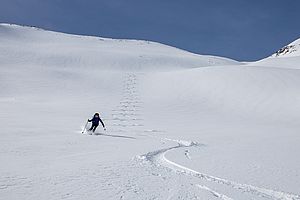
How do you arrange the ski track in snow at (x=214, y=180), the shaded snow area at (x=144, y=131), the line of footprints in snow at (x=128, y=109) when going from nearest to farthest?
1. the ski track in snow at (x=214, y=180)
2. the shaded snow area at (x=144, y=131)
3. the line of footprints in snow at (x=128, y=109)

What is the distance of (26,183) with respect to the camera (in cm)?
630

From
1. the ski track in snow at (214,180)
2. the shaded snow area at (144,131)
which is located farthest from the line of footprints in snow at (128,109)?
the ski track in snow at (214,180)

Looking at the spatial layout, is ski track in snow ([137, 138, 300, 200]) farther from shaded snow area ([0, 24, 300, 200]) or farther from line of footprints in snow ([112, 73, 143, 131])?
line of footprints in snow ([112, 73, 143, 131])

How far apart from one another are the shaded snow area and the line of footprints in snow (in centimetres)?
10

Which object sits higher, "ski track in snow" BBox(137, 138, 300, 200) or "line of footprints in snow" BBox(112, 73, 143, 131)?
"line of footprints in snow" BBox(112, 73, 143, 131)

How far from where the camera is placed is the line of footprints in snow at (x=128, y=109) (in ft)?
75.1

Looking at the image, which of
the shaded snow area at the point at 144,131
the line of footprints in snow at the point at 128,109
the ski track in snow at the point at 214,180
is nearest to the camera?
the ski track in snow at the point at 214,180

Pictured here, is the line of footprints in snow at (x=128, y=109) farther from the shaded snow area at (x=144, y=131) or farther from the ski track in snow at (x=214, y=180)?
the ski track in snow at (x=214, y=180)

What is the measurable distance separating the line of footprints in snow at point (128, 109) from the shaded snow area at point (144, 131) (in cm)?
10

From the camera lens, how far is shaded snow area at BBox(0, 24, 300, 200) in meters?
6.81

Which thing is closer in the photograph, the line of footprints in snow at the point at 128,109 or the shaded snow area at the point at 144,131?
the shaded snow area at the point at 144,131

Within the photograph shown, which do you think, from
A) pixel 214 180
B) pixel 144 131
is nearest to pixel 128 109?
pixel 144 131

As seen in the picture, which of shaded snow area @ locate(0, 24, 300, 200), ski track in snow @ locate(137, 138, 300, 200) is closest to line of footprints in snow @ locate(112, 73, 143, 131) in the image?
shaded snow area @ locate(0, 24, 300, 200)

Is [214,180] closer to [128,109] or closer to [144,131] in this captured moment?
[144,131]
